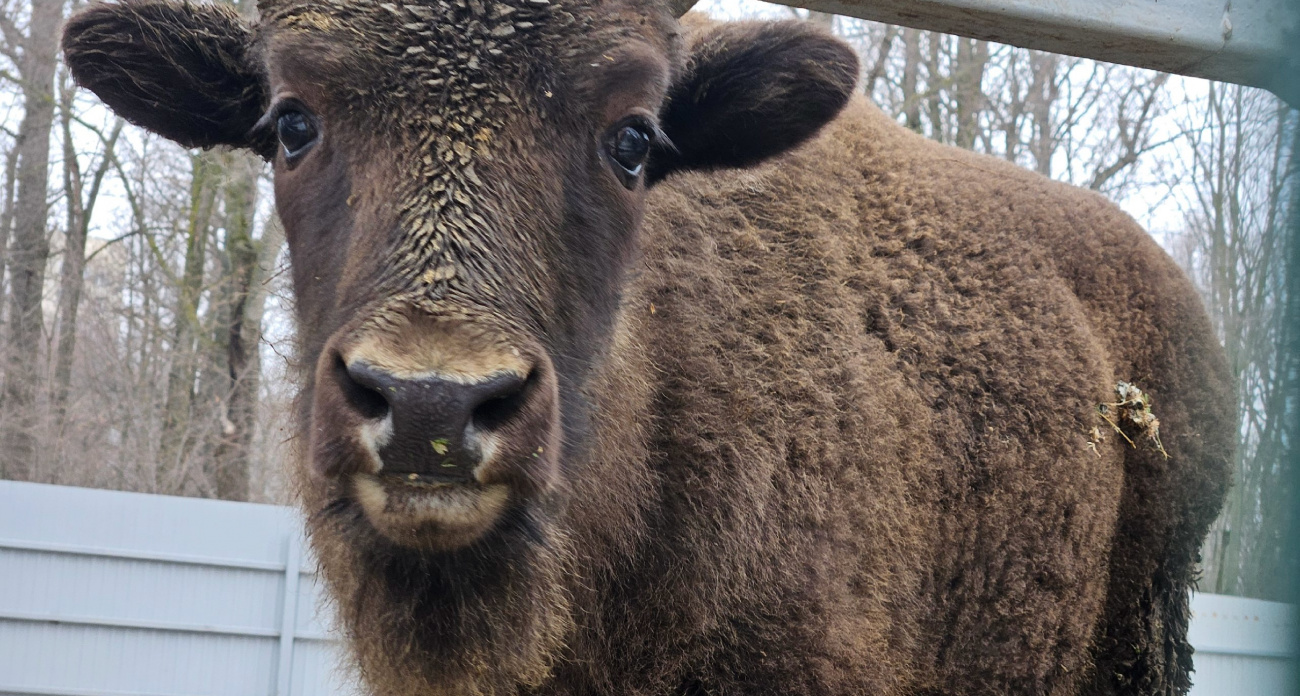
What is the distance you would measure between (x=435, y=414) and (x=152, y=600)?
10.5 m

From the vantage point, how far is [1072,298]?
5641mm

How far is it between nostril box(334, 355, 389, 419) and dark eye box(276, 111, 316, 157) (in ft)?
3.08

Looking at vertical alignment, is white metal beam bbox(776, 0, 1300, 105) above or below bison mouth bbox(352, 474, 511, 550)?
above

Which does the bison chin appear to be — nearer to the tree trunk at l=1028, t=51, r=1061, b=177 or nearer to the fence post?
the fence post

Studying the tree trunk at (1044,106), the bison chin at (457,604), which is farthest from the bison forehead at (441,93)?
the tree trunk at (1044,106)

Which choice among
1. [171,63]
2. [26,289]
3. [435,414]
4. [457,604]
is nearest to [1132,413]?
[457,604]

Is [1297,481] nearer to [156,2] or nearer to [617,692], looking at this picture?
[617,692]

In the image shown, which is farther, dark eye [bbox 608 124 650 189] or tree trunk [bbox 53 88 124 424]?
tree trunk [bbox 53 88 124 424]

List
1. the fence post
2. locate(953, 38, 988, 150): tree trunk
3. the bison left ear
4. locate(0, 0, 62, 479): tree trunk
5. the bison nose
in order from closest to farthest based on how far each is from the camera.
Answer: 1. the bison nose
2. the bison left ear
3. the fence post
4. locate(0, 0, 62, 479): tree trunk
5. locate(953, 38, 988, 150): tree trunk

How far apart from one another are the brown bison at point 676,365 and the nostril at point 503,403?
0.04 ft

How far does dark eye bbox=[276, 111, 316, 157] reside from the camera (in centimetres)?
340

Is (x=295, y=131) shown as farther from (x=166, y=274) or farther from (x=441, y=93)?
(x=166, y=274)

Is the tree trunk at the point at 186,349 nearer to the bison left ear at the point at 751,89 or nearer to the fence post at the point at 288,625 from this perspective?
the fence post at the point at 288,625

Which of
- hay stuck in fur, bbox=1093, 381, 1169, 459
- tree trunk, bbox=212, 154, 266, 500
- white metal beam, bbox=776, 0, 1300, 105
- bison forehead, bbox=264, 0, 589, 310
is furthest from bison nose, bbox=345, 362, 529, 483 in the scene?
tree trunk, bbox=212, 154, 266, 500
